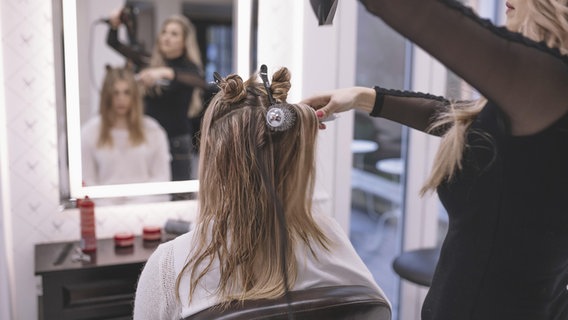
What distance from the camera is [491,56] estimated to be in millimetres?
677

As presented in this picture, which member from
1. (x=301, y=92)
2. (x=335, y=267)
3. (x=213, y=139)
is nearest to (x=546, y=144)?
(x=335, y=267)

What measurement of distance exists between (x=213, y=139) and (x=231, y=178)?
0.26 feet

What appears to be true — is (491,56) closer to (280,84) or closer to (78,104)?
(280,84)

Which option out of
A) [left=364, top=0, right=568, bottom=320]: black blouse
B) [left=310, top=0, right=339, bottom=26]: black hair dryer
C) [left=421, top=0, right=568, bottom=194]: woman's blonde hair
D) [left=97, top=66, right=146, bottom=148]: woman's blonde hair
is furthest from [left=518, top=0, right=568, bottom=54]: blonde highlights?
[left=97, top=66, right=146, bottom=148]: woman's blonde hair

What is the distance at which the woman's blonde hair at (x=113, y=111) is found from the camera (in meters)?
1.77

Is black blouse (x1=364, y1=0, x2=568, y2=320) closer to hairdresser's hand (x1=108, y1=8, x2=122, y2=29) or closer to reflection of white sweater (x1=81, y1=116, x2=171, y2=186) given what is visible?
reflection of white sweater (x1=81, y1=116, x2=171, y2=186)

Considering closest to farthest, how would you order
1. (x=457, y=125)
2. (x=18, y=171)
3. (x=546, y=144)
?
(x=546, y=144), (x=457, y=125), (x=18, y=171)

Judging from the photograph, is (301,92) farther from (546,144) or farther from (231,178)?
(546,144)

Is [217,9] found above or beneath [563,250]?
above

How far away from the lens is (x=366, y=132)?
2271 millimetres

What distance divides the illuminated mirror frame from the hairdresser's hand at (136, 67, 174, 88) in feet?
0.84

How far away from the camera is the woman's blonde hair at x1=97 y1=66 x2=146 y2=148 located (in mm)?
1769

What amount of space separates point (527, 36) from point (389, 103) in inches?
15.1

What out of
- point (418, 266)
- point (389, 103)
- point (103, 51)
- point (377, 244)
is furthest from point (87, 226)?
point (377, 244)
